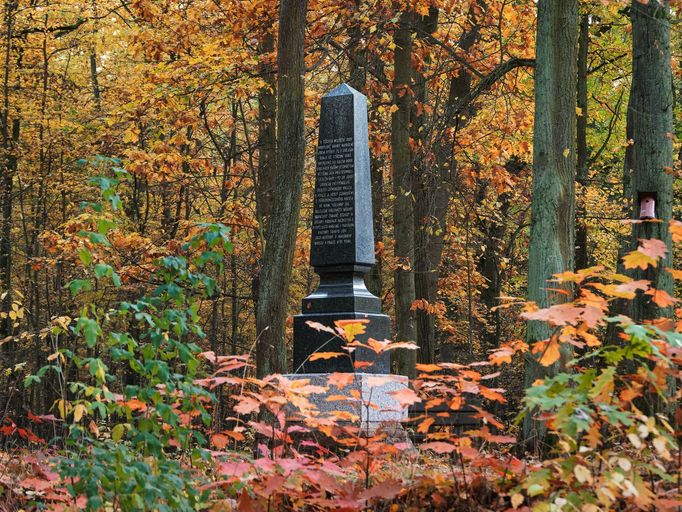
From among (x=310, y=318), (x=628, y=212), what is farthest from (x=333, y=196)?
(x=628, y=212)

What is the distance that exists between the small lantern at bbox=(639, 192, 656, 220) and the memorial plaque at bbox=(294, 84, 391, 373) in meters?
2.73

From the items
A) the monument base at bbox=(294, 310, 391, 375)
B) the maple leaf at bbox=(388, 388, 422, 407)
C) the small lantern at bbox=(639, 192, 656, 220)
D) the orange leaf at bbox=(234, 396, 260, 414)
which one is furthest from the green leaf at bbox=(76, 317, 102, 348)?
the small lantern at bbox=(639, 192, 656, 220)

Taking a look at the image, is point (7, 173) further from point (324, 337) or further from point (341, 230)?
point (324, 337)

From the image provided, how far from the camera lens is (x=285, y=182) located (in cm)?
1062

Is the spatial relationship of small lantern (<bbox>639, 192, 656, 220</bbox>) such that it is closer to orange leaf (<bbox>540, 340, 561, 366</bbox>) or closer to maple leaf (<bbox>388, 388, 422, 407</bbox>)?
orange leaf (<bbox>540, 340, 561, 366</bbox>)

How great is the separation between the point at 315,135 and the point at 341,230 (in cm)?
771

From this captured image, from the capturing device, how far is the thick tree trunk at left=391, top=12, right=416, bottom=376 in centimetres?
1424

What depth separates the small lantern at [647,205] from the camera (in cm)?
830

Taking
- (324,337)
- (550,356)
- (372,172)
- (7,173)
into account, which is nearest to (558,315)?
(550,356)

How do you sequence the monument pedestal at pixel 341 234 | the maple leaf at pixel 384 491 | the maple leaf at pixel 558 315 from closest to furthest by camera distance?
the maple leaf at pixel 558 315
the maple leaf at pixel 384 491
the monument pedestal at pixel 341 234

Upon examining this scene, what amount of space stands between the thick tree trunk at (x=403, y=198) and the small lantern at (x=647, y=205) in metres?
5.94

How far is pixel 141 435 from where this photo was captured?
12.6 ft

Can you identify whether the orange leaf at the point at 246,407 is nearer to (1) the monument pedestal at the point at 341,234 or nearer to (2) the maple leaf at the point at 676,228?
(2) the maple leaf at the point at 676,228

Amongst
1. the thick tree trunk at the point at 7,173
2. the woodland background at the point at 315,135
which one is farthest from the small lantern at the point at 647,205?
the thick tree trunk at the point at 7,173
